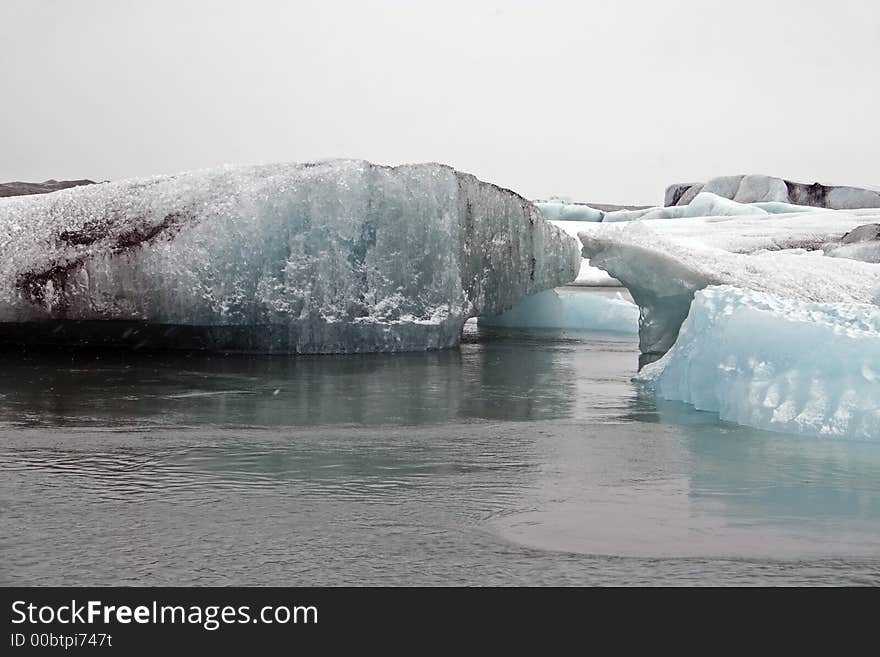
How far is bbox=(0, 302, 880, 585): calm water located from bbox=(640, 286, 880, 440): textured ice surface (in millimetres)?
141

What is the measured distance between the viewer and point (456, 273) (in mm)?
6484

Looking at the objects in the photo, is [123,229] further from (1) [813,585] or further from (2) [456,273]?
(1) [813,585]

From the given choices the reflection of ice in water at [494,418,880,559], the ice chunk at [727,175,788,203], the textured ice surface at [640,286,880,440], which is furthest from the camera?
the ice chunk at [727,175,788,203]

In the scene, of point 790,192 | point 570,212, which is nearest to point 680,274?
point 570,212

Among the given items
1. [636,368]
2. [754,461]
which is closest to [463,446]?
[754,461]

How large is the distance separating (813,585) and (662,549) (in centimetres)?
32

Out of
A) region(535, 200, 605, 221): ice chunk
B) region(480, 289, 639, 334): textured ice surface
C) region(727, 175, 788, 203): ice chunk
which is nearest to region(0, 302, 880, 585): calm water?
region(480, 289, 639, 334): textured ice surface

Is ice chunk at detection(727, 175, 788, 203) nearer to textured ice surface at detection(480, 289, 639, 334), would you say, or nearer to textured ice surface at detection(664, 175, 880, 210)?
textured ice surface at detection(664, 175, 880, 210)

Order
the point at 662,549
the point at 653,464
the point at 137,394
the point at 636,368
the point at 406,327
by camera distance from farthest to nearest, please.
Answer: the point at 406,327 < the point at 636,368 < the point at 137,394 < the point at 653,464 < the point at 662,549

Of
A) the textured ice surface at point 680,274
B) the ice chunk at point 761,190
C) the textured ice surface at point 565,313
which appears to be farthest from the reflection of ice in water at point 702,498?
the ice chunk at point 761,190

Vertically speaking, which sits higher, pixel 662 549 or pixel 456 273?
pixel 456 273

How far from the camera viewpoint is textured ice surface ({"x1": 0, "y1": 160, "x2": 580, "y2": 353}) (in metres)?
5.91

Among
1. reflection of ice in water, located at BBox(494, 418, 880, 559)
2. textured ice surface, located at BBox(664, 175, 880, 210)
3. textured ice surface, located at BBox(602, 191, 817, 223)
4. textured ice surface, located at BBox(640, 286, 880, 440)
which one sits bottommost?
reflection of ice in water, located at BBox(494, 418, 880, 559)

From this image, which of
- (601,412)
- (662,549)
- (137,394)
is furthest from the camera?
(137,394)
